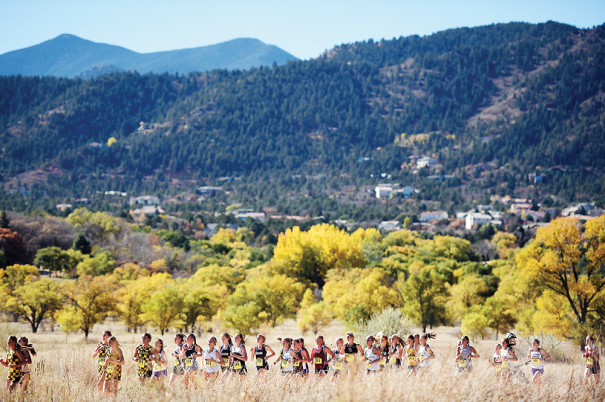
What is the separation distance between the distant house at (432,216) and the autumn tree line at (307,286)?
64.6 m

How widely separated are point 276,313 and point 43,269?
30.1 meters

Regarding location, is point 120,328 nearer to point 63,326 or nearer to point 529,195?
point 63,326

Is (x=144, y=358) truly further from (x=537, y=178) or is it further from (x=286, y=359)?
(x=537, y=178)

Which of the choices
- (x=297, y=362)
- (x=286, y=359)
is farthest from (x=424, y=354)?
(x=286, y=359)

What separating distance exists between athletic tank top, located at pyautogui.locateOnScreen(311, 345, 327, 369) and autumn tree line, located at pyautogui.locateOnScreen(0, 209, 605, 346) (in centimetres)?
1806

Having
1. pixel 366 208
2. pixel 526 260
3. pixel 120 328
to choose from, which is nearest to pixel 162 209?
pixel 366 208

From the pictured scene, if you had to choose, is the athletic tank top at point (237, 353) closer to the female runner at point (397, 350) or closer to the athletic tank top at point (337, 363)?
the athletic tank top at point (337, 363)

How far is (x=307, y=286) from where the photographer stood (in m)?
51.8

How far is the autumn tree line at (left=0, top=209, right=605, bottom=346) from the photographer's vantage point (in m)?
27.6

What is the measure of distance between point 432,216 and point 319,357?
131414 mm

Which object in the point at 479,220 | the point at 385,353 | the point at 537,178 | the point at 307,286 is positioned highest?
the point at 385,353

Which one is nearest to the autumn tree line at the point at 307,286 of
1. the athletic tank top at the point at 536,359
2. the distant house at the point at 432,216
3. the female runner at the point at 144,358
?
the athletic tank top at the point at 536,359

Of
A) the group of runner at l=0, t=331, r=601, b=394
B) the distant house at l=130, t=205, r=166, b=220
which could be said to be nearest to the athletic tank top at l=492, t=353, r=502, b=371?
the group of runner at l=0, t=331, r=601, b=394

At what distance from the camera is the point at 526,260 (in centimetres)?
2814
